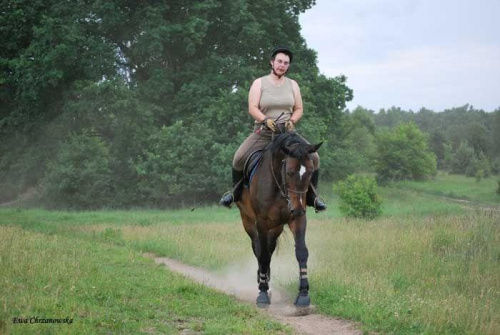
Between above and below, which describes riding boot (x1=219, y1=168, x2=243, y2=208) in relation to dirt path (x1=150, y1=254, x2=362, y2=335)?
above

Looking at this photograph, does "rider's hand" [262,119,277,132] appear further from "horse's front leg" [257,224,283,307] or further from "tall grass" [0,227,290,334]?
"tall grass" [0,227,290,334]

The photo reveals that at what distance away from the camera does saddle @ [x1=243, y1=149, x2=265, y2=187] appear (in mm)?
8922

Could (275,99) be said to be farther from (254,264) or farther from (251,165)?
(254,264)

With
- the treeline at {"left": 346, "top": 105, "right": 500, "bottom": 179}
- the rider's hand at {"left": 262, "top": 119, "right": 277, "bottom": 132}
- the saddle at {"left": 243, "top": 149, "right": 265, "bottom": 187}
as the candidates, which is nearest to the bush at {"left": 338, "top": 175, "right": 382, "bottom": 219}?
the saddle at {"left": 243, "top": 149, "right": 265, "bottom": 187}

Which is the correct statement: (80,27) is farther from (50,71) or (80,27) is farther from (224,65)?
(224,65)

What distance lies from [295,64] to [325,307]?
25.0 meters

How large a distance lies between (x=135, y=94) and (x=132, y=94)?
372 millimetres

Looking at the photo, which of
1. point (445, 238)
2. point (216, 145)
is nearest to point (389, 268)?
point (445, 238)

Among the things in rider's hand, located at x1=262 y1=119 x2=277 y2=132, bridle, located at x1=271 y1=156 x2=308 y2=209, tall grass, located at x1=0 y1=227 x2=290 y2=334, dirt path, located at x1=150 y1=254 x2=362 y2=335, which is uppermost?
rider's hand, located at x1=262 y1=119 x2=277 y2=132

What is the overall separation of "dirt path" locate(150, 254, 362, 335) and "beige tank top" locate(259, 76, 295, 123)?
10.1ft

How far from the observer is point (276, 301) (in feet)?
29.4

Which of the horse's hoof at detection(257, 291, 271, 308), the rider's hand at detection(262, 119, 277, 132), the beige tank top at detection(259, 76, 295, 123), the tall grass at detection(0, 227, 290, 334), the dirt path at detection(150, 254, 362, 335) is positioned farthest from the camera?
the beige tank top at detection(259, 76, 295, 123)

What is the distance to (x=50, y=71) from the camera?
26.9 meters

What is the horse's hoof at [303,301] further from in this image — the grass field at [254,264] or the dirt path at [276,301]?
the grass field at [254,264]
